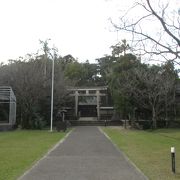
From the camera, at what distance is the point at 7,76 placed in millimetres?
53906

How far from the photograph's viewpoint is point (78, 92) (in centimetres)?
8094

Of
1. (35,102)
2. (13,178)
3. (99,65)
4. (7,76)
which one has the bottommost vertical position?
Answer: (13,178)

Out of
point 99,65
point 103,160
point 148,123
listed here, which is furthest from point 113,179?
point 99,65

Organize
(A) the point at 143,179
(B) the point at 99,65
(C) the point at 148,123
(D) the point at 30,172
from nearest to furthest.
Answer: (A) the point at 143,179, (D) the point at 30,172, (C) the point at 148,123, (B) the point at 99,65

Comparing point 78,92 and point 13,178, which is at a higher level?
point 78,92

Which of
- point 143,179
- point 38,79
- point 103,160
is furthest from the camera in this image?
point 38,79

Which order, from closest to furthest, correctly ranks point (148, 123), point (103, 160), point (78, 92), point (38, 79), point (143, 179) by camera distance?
point (143, 179) < point (103, 160) < point (38, 79) < point (148, 123) < point (78, 92)

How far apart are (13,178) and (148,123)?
4487cm

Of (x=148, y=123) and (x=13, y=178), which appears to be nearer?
(x=13, y=178)

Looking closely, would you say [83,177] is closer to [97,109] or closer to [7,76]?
[7,76]

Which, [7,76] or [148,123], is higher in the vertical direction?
[7,76]

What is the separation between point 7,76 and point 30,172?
41.3 m

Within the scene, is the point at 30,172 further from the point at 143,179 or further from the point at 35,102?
the point at 35,102

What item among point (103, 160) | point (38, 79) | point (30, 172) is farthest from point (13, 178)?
point (38, 79)
